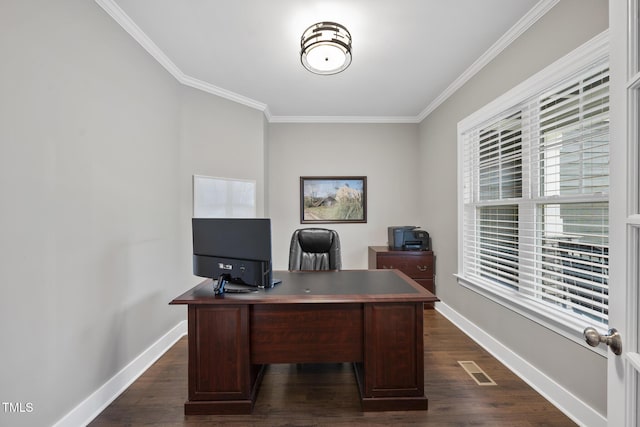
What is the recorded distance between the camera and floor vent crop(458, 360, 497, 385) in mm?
2074

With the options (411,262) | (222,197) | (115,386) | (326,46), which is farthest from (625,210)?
(222,197)

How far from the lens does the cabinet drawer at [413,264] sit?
362cm

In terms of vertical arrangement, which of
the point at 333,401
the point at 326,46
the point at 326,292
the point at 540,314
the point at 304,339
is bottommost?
the point at 333,401

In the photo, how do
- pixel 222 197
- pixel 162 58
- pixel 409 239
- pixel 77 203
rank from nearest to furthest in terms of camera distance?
pixel 77 203 < pixel 162 58 < pixel 222 197 < pixel 409 239

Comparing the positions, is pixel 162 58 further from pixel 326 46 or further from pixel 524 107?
pixel 524 107

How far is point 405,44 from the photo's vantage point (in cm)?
235

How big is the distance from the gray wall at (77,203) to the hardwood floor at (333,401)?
1.01 feet

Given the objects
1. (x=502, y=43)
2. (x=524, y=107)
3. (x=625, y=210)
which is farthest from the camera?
(x=502, y=43)

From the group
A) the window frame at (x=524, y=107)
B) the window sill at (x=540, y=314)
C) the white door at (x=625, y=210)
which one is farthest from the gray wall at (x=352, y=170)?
the white door at (x=625, y=210)

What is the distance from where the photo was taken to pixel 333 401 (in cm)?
187

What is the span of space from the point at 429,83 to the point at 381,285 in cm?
243

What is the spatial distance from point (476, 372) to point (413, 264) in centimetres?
157

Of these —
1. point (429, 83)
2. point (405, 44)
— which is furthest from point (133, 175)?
point (429, 83)

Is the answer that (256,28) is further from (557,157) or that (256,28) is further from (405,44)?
(557,157)
